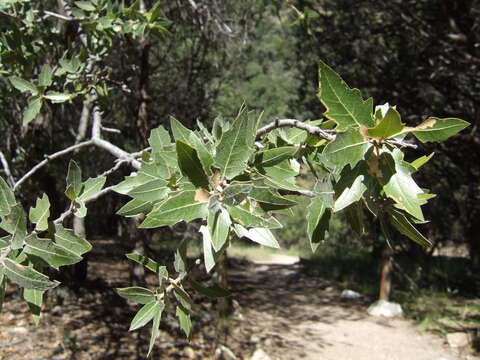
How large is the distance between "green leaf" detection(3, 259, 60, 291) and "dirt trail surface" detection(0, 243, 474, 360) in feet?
9.06

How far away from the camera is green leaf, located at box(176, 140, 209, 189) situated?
0.65 metres

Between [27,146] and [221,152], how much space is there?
3.25 meters

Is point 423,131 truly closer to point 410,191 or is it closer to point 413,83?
point 410,191

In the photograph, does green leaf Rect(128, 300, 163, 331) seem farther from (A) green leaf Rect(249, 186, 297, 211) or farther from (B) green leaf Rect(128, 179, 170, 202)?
(A) green leaf Rect(249, 186, 297, 211)

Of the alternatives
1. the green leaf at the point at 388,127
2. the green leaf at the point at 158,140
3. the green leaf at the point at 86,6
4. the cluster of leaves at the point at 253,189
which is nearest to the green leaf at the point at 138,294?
the cluster of leaves at the point at 253,189

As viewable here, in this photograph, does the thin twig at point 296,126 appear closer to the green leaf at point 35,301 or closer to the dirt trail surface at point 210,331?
the green leaf at point 35,301

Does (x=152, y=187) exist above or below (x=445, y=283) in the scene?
above

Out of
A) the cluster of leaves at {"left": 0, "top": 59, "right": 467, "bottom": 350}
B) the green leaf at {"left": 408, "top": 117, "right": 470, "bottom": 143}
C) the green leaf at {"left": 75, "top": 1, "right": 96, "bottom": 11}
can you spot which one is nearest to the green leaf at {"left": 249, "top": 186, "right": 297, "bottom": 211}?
the cluster of leaves at {"left": 0, "top": 59, "right": 467, "bottom": 350}

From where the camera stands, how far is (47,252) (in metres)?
0.80

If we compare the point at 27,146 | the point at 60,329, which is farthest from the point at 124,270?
the point at 27,146

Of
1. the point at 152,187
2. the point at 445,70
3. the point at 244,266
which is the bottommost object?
the point at 244,266

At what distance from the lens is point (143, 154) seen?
1.12 m

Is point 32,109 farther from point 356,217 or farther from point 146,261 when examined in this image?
point 356,217

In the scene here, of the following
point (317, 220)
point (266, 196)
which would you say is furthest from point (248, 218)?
point (317, 220)
